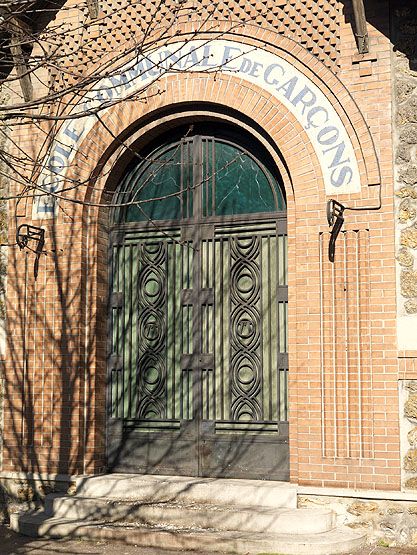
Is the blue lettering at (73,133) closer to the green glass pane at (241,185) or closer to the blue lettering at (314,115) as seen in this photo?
the green glass pane at (241,185)

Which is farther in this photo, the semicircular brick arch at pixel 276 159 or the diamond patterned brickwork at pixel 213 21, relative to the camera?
the diamond patterned brickwork at pixel 213 21

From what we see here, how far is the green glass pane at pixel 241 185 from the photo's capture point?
31.2ft

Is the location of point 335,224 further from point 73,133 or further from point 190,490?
point 73,133

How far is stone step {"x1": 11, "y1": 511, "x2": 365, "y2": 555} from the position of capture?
7531 mm

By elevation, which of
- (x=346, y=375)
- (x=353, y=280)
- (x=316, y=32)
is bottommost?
(x=346, y=375)

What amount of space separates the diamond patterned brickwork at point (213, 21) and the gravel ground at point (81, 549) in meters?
4.99

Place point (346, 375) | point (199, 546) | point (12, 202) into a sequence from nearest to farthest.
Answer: point (199, 546), point (346, 375), point (12, 202)

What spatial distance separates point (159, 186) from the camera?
10.1m

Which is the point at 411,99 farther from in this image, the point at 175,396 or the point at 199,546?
the point at 199,546

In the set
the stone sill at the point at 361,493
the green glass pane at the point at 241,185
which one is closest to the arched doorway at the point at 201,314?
the green glass pane at the point at 241,185

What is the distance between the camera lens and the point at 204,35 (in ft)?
31.2

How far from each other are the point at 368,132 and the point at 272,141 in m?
1.16

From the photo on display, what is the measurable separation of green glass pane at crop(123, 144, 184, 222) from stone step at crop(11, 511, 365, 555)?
376 centimetres

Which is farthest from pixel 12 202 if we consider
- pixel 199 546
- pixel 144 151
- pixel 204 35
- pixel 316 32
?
pixel 199 546
